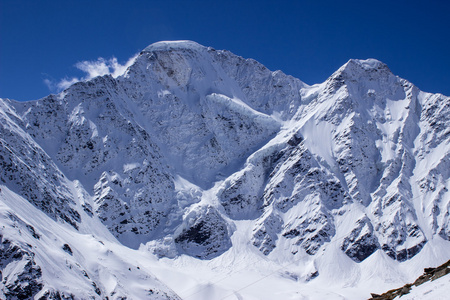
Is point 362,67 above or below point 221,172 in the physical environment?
above

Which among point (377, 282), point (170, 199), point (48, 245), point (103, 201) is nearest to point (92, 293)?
point (48, 245)

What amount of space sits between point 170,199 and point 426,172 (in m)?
77.3

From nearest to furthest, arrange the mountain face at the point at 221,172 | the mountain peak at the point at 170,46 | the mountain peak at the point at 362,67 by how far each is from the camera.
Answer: the mountain face at the point at 221,172
the mountain peak at the point at 170,46
the mountain peak at the point at 362,67

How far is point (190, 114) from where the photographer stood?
14900cm

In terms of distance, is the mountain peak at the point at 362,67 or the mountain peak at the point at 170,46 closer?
the mountain peak at the point at 170,46

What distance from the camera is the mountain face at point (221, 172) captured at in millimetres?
102812

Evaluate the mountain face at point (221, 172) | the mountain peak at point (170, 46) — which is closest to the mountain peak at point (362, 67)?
the mountain face at point (221, 172)

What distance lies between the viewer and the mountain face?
103 metres

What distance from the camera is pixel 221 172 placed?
452 ft

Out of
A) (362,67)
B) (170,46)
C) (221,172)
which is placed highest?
(170,46)

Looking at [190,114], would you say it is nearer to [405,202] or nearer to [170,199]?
[170,199]

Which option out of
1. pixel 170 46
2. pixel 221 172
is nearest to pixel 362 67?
pixel 221 172

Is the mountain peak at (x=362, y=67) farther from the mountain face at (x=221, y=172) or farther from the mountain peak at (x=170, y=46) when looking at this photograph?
the mountain peak at (x=170, y=46)

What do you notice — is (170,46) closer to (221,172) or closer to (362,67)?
(221,172)
